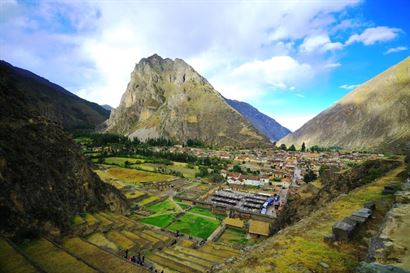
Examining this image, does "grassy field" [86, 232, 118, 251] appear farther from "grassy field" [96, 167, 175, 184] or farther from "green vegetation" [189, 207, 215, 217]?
"grassy field" [96, 167, 175, 184]

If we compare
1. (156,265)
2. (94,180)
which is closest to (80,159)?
(94,180)

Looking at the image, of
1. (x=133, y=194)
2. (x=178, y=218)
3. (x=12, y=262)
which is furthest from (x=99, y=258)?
(x=133, y=194)

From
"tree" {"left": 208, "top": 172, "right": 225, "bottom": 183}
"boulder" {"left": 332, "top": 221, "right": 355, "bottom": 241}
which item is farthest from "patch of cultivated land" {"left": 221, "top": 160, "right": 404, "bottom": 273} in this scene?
"tree" {"left": 208, "top": 172, "right": 225, "bottom": 183}

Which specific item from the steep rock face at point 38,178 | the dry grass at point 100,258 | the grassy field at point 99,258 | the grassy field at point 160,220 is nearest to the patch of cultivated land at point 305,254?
the dry grass at point 100,258

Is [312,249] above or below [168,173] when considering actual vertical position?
above

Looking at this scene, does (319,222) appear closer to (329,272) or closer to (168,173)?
(329,272)
